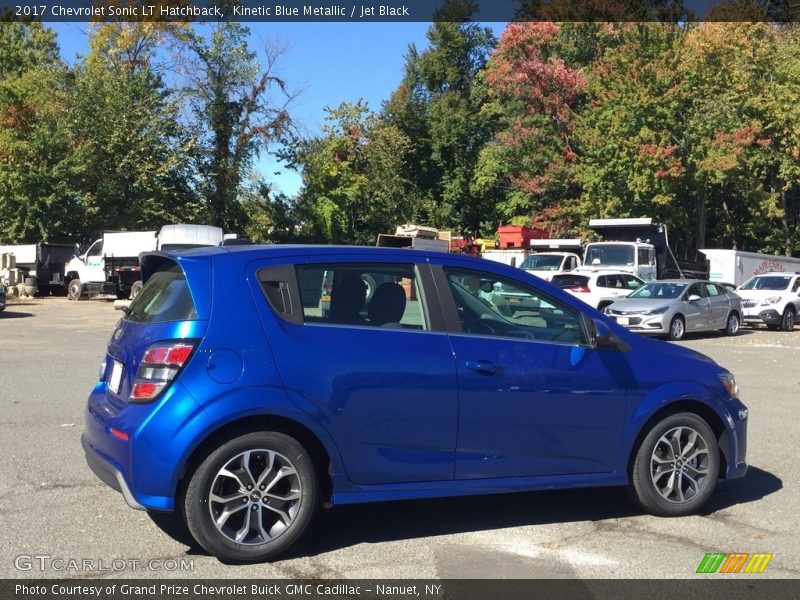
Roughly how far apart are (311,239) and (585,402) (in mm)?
42317

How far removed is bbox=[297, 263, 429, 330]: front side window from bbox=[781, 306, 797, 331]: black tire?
22.7m

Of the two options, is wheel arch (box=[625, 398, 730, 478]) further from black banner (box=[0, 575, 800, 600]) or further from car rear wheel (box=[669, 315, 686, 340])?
car rear wheel (box=[669, 315, 686, 340])

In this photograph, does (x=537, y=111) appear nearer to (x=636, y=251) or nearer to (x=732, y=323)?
(x=636, y=251)

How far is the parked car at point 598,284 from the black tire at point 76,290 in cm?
1936

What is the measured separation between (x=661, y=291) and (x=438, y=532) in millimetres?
16749

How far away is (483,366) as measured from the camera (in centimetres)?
522

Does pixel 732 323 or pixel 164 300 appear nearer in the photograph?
pixel 164 300

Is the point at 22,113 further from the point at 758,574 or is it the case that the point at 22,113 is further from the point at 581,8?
the point at 758,574

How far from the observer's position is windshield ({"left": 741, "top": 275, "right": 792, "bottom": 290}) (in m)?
25.7

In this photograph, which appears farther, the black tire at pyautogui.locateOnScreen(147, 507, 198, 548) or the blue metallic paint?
the black tire at pyautogui.locateOnScreen(147, 507, 198, 548)

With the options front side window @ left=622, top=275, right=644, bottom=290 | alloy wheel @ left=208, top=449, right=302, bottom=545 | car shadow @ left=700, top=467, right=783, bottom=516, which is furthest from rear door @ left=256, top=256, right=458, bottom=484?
front side window @ left=622, top=275, right=644, bottom=290

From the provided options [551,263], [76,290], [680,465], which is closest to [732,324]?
[551,263]

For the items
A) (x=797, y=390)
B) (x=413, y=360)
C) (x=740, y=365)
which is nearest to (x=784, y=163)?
(x=740, y=365)

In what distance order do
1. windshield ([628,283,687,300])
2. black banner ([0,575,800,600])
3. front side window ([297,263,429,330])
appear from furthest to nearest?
1. windshield ([628,283,687,300])
2. front side window ([297,263,429,330])
3. black banner ([0,575,800,600])
